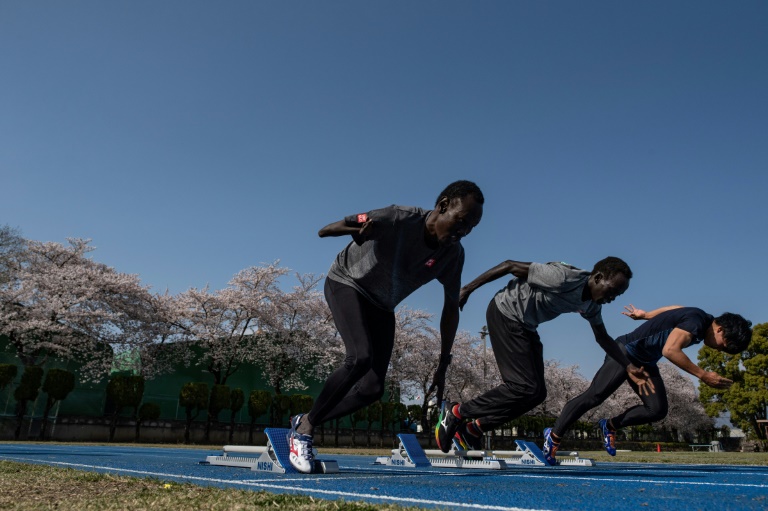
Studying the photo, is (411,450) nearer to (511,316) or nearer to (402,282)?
(511,316)

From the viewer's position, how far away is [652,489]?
3359 mm

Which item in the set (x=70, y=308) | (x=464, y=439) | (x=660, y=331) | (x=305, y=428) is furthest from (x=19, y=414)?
(x=660, y=331)

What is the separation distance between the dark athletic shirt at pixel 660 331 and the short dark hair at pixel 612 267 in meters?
1.39

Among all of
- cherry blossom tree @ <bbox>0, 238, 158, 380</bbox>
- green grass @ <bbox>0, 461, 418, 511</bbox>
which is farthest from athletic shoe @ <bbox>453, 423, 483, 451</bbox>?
cherry blossom tree @ <bbox>0, 238, 158, 380</bbox>

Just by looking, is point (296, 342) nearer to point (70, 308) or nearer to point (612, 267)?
point (70, 308)

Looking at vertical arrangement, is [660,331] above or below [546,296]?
below

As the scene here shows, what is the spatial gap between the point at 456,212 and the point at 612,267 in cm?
183

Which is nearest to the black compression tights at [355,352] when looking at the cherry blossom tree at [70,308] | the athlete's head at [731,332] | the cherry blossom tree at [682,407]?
the athlete's head at [731,332]

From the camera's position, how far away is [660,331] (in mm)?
6367

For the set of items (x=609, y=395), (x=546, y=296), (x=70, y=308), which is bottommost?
(x=609, y=395)

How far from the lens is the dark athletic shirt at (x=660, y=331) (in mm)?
5961

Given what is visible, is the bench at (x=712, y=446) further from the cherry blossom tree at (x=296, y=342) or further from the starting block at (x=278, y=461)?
the starting block at (x=278, y=461)

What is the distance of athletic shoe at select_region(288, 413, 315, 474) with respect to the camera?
4.30 metres

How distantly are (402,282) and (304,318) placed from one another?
2988 centimetres
